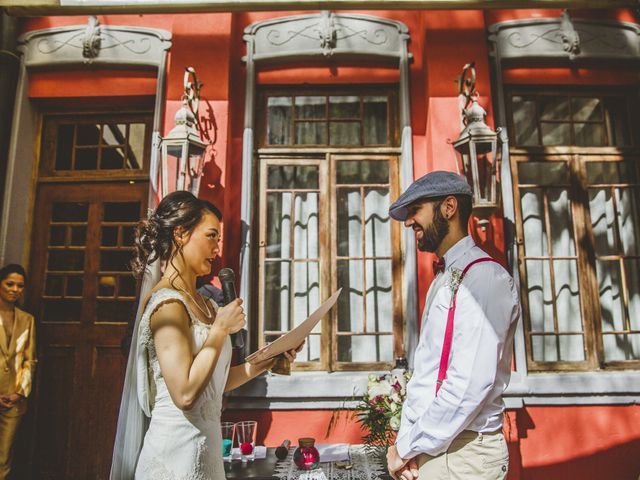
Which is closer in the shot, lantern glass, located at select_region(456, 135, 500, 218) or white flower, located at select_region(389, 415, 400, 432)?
white flower, located at select_region(389, 415, 400, 432)

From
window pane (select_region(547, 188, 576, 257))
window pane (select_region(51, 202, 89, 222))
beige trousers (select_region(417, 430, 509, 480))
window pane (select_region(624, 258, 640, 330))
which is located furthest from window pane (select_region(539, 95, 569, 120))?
window pane (select_region(51, 202, 89, 222))

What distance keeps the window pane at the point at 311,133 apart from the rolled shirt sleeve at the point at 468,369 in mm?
2994

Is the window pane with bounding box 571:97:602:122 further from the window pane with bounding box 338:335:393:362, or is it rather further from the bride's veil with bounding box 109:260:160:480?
the bride's veil with bounding box 109:260:160:480

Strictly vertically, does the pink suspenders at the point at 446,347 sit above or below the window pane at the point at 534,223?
below

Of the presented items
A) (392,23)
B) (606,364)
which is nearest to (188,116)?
(392,23)

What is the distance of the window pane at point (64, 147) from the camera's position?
4703 mm

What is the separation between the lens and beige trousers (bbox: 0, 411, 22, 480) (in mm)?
3789

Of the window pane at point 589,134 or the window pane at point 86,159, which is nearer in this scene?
the window pane at point 589,134

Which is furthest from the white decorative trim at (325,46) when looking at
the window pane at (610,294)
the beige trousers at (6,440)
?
the beige trousers at (6,440)

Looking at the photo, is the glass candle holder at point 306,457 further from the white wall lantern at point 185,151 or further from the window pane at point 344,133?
the window pane at point 344,133

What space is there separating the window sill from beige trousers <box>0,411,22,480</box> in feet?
5.87

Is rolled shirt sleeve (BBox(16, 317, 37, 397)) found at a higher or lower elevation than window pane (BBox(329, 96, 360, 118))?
lower

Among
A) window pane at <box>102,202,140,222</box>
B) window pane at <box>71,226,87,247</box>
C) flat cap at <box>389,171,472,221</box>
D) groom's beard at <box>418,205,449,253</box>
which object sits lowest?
groom's beard at <box>418,205,449,253</box>

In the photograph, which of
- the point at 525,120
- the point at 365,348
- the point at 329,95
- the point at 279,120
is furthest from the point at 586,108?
the point at 365,348
